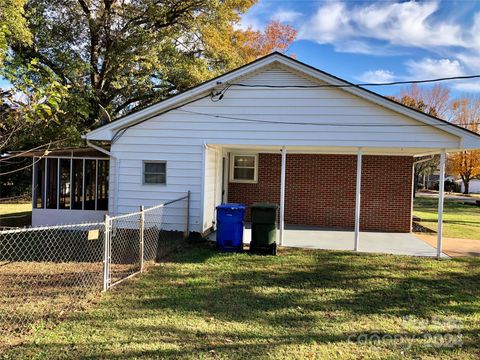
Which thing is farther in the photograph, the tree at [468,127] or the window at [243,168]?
the tree at [468,127]

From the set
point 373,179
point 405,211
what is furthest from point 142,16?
point 405,211

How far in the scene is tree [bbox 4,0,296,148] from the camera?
1425cm

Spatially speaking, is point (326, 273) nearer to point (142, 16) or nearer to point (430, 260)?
point (430, 260)

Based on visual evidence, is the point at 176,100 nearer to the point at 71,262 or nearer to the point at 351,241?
the point at 71,262

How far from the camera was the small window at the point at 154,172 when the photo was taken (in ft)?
33.2

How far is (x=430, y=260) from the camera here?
319 inches

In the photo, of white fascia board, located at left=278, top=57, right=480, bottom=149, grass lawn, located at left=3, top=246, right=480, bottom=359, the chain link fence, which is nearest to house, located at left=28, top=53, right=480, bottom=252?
white fascia board, located at left=278, top=57, right=480, bottom=149

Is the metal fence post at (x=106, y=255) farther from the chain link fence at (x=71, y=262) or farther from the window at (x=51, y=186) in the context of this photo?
the window at (x=51, y=186)

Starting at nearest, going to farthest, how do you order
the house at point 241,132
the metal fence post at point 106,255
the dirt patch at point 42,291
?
the dirt patch at point 42,291, the metal fence post at point 106,255, the house at point 241,132

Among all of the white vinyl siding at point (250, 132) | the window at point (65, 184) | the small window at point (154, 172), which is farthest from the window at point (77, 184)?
the small window at point (154, 172)

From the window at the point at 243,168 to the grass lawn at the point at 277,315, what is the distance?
5732 millimetres

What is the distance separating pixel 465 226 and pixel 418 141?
789cm

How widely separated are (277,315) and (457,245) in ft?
24.9

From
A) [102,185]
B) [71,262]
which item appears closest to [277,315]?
[71,262]
